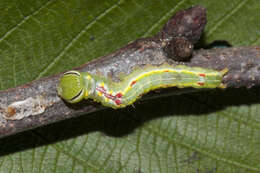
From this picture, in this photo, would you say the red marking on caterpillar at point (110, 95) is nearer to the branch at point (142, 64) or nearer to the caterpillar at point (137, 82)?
the caterpillar at point (137, 82)

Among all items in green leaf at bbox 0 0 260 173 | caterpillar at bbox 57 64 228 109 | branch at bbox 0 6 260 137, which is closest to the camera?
branch at bbox 0 6 260 137

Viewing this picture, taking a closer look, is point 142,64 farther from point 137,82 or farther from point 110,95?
point 110,95

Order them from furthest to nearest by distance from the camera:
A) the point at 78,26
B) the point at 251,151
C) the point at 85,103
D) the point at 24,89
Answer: the point at 251,151 → the point at 78,26 → the point at 85,103 → the point at 24,89

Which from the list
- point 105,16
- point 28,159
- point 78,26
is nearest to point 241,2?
point 105,16

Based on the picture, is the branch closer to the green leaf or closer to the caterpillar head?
the caterpillar head

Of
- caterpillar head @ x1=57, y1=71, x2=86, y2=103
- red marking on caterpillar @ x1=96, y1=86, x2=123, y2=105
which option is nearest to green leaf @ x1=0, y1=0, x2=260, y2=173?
red marking on caterpillar @ x1=96, y1=86, x2=123, y2=105

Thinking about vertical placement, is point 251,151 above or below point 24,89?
below

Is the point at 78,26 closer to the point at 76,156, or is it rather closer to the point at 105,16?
the point at 105,16
